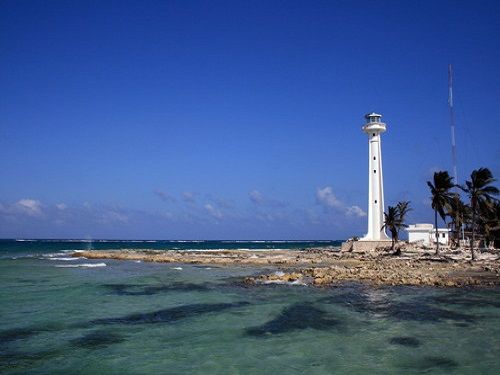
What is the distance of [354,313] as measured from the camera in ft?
57.1

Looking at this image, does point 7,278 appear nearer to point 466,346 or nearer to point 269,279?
point 269,279

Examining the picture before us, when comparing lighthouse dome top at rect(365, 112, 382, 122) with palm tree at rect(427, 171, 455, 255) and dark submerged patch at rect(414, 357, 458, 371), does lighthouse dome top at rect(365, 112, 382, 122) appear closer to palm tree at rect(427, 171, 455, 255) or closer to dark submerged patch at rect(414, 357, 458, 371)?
palm tree at rect(427, 171, 455, 255)

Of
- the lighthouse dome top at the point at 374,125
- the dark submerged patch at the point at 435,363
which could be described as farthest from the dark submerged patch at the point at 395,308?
A: the lighthouse dome top at the point at 374,125

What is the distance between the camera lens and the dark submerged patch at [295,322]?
48.3ft

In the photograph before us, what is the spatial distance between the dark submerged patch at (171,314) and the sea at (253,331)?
0.04 meters

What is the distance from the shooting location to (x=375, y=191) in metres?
56.2

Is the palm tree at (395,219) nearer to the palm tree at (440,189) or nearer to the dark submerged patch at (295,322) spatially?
the palm tree at (440,189)

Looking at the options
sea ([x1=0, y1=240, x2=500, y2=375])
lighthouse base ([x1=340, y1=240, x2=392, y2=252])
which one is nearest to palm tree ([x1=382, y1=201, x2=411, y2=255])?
lighthouse base ([x1=340, y1=240, x2=392, y2=252])

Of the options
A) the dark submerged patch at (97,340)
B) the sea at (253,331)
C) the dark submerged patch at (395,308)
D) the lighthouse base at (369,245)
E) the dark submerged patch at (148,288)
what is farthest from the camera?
the lighthouse base at (369,245)

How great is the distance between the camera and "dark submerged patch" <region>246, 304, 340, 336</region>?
1472 cm

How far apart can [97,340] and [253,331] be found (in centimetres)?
478

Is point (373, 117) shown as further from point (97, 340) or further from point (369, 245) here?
point (97, 340)

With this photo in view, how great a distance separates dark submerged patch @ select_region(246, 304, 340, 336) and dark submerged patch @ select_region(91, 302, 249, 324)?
293 centimetres

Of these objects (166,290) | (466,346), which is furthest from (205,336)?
(166,290)
